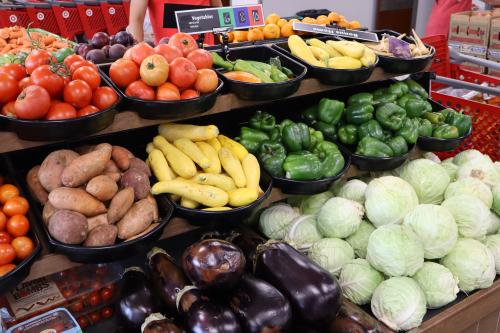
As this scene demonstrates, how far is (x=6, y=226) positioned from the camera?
148 cm

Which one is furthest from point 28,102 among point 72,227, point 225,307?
point 225,307

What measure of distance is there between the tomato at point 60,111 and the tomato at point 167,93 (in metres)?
0.31

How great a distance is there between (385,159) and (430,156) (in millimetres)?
583

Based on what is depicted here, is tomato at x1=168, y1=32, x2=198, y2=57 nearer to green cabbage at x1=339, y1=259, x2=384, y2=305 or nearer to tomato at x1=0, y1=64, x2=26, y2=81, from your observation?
tomato at x1=0, y1=64, x2=26, y2=81

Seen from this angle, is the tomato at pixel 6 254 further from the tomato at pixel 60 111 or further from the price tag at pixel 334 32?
the price tag at pixel 334 32

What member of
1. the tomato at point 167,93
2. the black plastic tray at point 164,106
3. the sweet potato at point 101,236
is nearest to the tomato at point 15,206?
the sweet potato at point 101,236

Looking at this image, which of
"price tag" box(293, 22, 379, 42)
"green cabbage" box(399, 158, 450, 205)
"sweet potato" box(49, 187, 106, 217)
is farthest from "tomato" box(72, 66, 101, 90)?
"green cabbage" box(399, 158, 450, 205)

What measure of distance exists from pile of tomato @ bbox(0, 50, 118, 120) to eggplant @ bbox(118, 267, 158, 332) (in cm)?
67

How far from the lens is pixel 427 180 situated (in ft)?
7.52

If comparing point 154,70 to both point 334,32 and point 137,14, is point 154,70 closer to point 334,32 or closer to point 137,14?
point 334,32

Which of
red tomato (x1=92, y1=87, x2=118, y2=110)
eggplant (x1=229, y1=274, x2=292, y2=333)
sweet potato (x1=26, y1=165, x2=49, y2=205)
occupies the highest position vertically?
red tomato (x1=92, y1=87, x2=118, y2=110)

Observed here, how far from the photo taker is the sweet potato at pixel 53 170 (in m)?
1.58

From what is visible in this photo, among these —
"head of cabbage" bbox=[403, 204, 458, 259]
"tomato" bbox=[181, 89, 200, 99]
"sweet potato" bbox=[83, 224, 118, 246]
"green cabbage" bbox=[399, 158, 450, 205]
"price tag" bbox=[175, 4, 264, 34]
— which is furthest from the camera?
"green cabbage" bbox=[399, 158, 450, 205]

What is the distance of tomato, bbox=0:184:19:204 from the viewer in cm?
157
